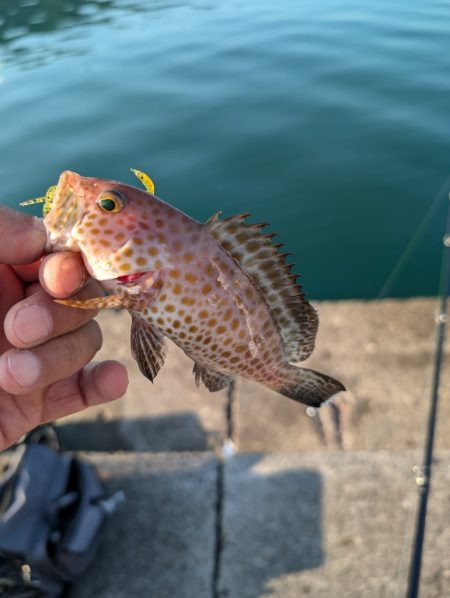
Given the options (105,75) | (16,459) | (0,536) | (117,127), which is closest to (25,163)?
(117,127)

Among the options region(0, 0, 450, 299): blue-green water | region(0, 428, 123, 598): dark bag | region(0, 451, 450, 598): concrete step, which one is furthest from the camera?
region(0, 0, 450, 299): blue-green water

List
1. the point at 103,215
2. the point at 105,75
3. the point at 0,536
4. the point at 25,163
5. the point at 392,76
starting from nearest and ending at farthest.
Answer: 1. the point at 103,215
2. the point at 0,536
3. the point at 25,163
4. the point at 392,76
5. the point at 105,75

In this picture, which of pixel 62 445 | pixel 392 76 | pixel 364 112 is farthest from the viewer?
pixel 392 76

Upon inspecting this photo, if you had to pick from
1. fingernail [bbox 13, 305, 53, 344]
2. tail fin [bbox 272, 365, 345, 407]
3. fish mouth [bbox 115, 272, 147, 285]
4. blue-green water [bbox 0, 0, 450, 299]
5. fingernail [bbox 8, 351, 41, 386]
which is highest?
fish mouth [bbox 115, 272, 147, 285]

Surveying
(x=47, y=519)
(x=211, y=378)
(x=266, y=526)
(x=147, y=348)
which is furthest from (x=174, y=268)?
(x=266, y=526)

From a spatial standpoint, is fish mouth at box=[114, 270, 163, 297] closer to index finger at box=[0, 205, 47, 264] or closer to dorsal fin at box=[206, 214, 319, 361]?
dorsal fin at box=[206, 214, 319, 361]

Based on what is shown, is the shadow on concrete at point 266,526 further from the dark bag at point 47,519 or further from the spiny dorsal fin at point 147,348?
the spiny dorsal fin at point 147,348

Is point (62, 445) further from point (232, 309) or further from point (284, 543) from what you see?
point (232, 309)

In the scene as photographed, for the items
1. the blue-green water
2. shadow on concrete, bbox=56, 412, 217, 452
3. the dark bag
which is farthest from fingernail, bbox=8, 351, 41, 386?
the blue-green water
